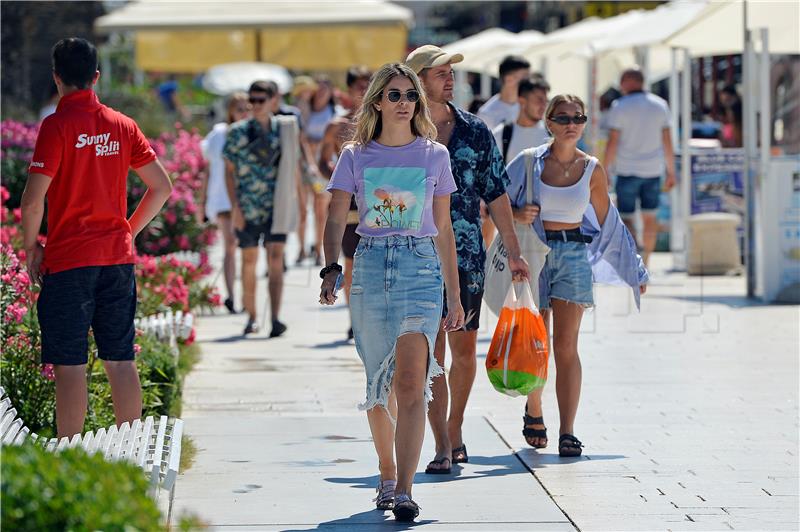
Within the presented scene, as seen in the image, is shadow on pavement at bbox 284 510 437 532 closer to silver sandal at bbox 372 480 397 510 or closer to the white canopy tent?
silver sandal at bbox 372 480 397 510

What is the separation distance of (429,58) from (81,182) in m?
1.67

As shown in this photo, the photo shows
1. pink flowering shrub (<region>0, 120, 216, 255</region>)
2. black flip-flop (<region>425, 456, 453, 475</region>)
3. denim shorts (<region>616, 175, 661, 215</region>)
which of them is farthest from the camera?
denim shorts (<region>616, 175, 661, 215</region>)

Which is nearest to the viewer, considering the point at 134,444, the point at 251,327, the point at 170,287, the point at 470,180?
the point at 134,444

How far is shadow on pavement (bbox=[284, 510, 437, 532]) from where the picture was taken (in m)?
5.71

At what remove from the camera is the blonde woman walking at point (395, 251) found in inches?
233

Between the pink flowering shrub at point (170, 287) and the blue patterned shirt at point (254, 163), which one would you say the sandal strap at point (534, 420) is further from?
the blue patterned shirt at point (254, 163)

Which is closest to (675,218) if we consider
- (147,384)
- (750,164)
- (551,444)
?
(750,164)

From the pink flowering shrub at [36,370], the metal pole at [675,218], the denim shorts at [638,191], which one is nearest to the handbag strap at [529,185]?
the pink flowering shrub at [36,370]

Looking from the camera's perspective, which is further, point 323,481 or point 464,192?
point 464,192

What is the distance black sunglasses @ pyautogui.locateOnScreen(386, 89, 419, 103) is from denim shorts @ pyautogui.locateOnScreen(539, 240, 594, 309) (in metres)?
1.64

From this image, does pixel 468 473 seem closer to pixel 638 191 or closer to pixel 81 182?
pixel 81 182

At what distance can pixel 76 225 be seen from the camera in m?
6.13

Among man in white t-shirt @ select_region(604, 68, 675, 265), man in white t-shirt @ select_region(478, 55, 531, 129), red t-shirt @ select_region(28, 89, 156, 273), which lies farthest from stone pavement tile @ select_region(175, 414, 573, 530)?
man in white t-shirt @ select_region(604, 68, 675, 265)

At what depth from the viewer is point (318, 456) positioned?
7.18 m
